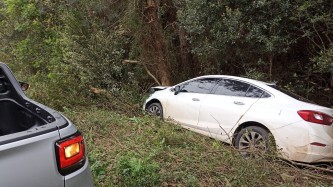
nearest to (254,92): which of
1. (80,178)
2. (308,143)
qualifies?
(308,143)

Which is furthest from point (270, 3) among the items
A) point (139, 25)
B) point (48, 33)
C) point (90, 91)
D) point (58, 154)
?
point (48, 33)

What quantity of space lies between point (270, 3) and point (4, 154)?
7909 mm

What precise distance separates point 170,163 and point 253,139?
2.02 metres

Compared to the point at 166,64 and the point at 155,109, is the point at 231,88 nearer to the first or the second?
the point at 155,109

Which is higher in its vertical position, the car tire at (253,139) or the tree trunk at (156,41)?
the tree trunk at (156,41)

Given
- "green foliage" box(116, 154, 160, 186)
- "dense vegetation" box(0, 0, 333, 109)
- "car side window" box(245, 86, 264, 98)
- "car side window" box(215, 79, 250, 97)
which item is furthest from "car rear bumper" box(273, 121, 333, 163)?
"dense vegetation" box(0, 0, 333, 109)

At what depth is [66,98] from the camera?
1015cm

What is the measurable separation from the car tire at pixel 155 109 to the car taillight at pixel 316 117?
3.61 meters

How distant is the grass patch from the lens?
166 inches

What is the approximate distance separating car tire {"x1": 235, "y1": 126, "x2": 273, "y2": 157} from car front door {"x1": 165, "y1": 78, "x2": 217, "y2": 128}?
1.24 metres

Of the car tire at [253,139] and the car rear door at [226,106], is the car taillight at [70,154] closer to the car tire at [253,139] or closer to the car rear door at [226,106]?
the car tire at [253,139]

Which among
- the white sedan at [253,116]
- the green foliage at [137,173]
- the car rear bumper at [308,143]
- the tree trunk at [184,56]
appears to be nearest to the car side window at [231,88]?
the white sedan at [253,116]

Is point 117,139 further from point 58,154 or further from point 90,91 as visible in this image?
point 90,91

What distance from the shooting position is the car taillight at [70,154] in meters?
2.20
